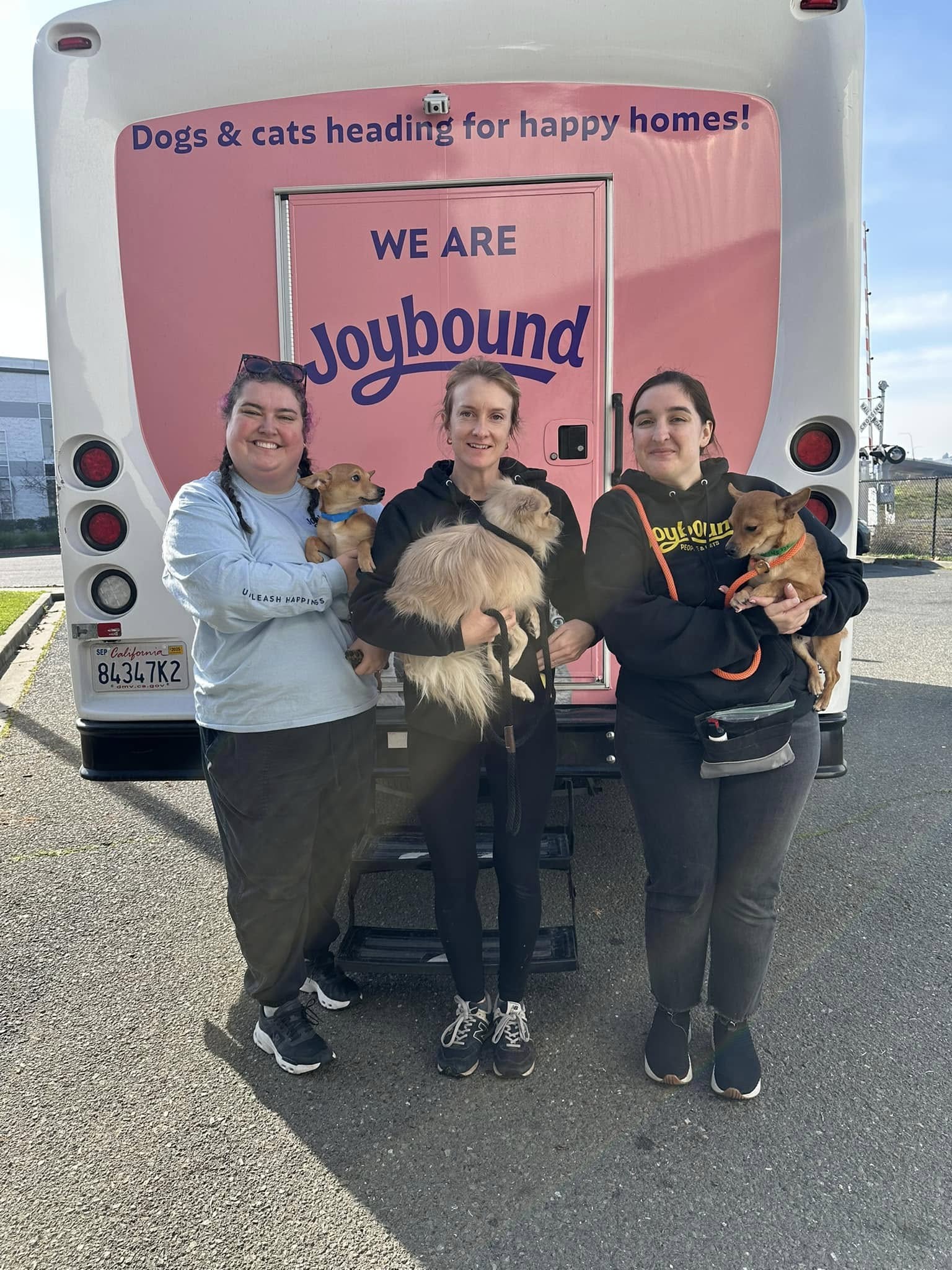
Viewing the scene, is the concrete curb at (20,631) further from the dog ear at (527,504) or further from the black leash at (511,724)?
the dog ear at (527,504)

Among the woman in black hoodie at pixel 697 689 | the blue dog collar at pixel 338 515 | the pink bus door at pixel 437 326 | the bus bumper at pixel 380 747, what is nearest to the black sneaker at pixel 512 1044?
the pink bus door at pixel 437 326

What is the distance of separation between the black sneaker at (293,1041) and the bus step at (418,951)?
0.83 ft

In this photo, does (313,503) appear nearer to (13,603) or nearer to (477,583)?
(477,583)

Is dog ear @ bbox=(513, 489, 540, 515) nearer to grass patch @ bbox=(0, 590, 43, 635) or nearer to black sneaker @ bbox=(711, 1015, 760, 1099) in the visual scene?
black sneaker @ bbox=(711, 1015, 760, 1099)

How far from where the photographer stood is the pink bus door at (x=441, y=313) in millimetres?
2938

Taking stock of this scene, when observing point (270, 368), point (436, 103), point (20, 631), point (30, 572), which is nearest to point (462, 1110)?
point (270, 368)

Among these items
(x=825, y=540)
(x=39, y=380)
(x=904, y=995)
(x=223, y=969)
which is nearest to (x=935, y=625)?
(x=904, y=995)

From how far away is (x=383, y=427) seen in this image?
3.09m

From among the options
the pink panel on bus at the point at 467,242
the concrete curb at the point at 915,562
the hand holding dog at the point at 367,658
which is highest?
the pink panel on bus at the point at 467,242

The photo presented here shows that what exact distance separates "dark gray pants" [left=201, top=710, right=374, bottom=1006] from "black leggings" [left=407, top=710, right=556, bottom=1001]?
0.85 ft

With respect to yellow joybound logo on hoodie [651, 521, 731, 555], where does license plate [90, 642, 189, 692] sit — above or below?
below

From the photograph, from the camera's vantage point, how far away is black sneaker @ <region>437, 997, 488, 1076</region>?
2475mm

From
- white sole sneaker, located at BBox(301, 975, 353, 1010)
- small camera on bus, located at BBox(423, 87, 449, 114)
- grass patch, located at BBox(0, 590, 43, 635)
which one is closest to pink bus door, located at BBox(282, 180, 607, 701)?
small camera on bus, located at BBox(423, 87, 449, 114)

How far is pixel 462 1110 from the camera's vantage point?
2357 millimetres
